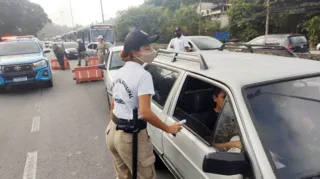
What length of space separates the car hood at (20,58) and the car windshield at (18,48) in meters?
0.40

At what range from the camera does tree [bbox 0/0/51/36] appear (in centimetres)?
4875

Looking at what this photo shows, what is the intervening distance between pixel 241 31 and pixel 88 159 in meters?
31.6

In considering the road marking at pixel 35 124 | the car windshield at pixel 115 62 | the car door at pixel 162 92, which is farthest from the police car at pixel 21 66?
the car door at pixel 162 92

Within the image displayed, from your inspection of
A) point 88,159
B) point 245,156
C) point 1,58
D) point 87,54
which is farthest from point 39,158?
point 87,54

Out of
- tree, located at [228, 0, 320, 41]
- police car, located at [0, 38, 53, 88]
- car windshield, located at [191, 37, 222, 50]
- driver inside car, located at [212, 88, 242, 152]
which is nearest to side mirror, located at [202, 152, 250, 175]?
driver inside car, located at [212, 88, 242, 152]

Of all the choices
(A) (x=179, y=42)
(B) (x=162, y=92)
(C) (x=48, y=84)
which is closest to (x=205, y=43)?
(A) (x=179, y=42)

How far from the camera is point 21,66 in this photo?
921 centimetres

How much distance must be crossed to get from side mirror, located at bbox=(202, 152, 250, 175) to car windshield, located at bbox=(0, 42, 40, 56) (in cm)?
1041

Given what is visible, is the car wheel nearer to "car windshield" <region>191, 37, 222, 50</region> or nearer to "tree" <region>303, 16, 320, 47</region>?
"car windshield" <region>191, 37, 222, 50</region>

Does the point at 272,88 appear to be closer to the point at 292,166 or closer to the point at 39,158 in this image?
the point at 292,166

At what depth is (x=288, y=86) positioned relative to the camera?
1.95 m

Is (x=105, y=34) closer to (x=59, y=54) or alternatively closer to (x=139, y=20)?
(x=59, y=54)

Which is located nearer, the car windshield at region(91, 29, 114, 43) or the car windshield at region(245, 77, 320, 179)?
the car windshield at region(245, 77, 320, 179)

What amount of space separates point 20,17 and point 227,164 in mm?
60042
